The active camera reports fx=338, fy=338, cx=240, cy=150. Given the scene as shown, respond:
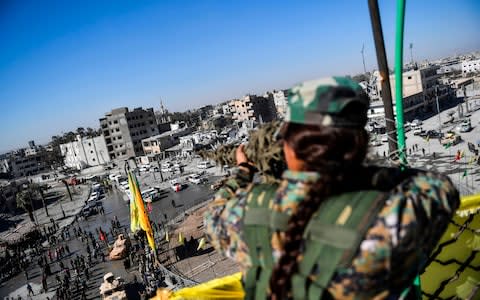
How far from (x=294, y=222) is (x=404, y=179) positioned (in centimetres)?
40

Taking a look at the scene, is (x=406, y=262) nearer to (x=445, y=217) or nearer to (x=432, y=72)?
(x=445, y=217)

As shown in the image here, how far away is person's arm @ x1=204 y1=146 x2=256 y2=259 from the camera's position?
128 centimetres

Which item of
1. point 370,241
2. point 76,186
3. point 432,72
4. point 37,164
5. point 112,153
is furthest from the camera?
point 37,164

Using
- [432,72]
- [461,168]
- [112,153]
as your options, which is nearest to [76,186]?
[112,153]

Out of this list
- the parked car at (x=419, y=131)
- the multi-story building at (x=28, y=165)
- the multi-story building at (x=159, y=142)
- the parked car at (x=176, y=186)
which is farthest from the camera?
the multi-story building at (x=28, y=165)

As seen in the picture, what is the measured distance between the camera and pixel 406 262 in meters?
1.04

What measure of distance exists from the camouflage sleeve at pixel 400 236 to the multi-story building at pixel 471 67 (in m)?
94.9

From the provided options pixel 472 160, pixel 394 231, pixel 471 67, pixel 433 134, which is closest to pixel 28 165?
pixel 433 134

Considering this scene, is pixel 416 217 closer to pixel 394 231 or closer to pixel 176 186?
pixel 394 231

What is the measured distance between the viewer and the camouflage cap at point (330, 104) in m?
1.02

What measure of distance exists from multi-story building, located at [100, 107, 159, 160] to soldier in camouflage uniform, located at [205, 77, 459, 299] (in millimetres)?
60098

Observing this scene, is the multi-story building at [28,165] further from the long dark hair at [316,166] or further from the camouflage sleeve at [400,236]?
the camouflage sleeve at [400,236]

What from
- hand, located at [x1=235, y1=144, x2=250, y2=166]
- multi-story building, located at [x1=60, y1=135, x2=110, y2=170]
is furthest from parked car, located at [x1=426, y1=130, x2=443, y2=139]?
multi-story building, located at [x1=60, y1=135, x2=110, y2=170]

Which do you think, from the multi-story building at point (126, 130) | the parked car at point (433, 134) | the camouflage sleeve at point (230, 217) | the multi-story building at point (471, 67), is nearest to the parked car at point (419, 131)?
the parked car at point (433, 134)
